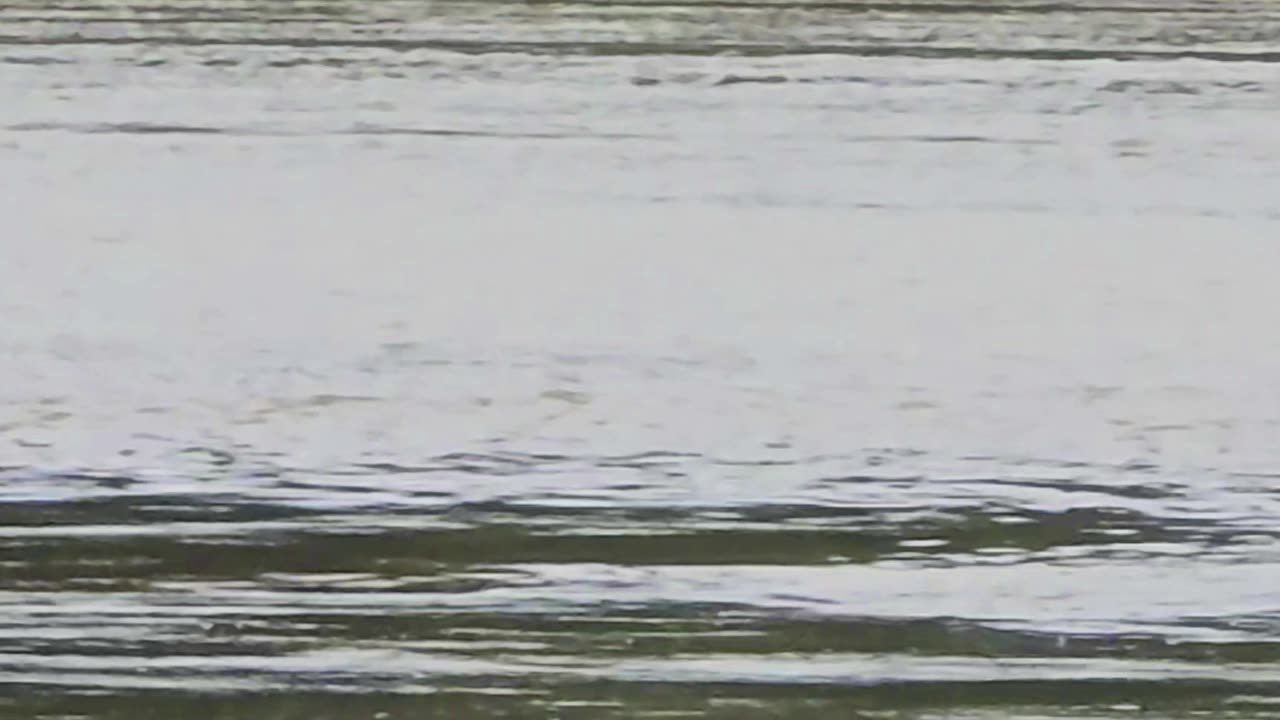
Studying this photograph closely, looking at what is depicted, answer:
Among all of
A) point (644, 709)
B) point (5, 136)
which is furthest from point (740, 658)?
point (5, 136)

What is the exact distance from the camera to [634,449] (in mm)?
224

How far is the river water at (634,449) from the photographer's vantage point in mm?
220

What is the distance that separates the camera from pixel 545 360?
0.23m

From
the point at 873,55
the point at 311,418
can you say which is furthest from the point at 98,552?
the point at 873,55

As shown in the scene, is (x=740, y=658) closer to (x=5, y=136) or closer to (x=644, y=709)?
(x=644, y=709)

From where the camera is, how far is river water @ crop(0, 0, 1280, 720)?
0.72 ft

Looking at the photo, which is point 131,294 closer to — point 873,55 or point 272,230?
point 272,230

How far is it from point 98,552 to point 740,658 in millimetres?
97

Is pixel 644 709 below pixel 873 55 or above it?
below

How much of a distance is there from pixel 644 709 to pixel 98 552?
0.08 m

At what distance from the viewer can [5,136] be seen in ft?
0.78

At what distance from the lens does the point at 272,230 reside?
231mm

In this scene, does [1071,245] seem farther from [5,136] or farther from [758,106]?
[5,136]

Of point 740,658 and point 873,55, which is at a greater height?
point 873,55
